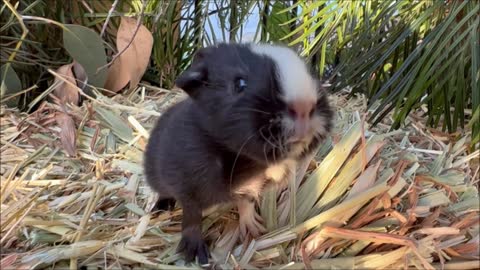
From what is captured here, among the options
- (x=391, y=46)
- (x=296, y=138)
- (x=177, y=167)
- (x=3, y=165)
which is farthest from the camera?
(x=391, y=46)

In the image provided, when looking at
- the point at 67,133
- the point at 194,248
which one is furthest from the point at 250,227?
the point at 67,133

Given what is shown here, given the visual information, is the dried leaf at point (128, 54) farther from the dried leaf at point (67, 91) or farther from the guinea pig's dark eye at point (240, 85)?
the guinea pig's dark eye at point (240, 85)

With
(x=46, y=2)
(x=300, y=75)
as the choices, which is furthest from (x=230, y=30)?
(x=300, y=75)

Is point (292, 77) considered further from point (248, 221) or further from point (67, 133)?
point (67, 133)

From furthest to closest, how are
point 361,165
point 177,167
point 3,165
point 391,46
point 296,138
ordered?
point 391,46
point 3,165
point 361,165
point 177,167
point 296,138

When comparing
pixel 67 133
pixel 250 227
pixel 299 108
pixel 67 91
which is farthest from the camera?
pixel 67 91

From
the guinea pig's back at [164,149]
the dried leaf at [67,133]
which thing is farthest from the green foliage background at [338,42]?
the guinea pig's back at [164,149]

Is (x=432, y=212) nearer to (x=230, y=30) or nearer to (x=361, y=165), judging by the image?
(x=361, y=165)

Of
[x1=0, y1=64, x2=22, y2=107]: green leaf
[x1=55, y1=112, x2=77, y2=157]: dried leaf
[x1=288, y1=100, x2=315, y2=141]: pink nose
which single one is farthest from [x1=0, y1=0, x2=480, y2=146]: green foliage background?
[x1=288, y1=100, x2=315, y2=141]: pink nose
